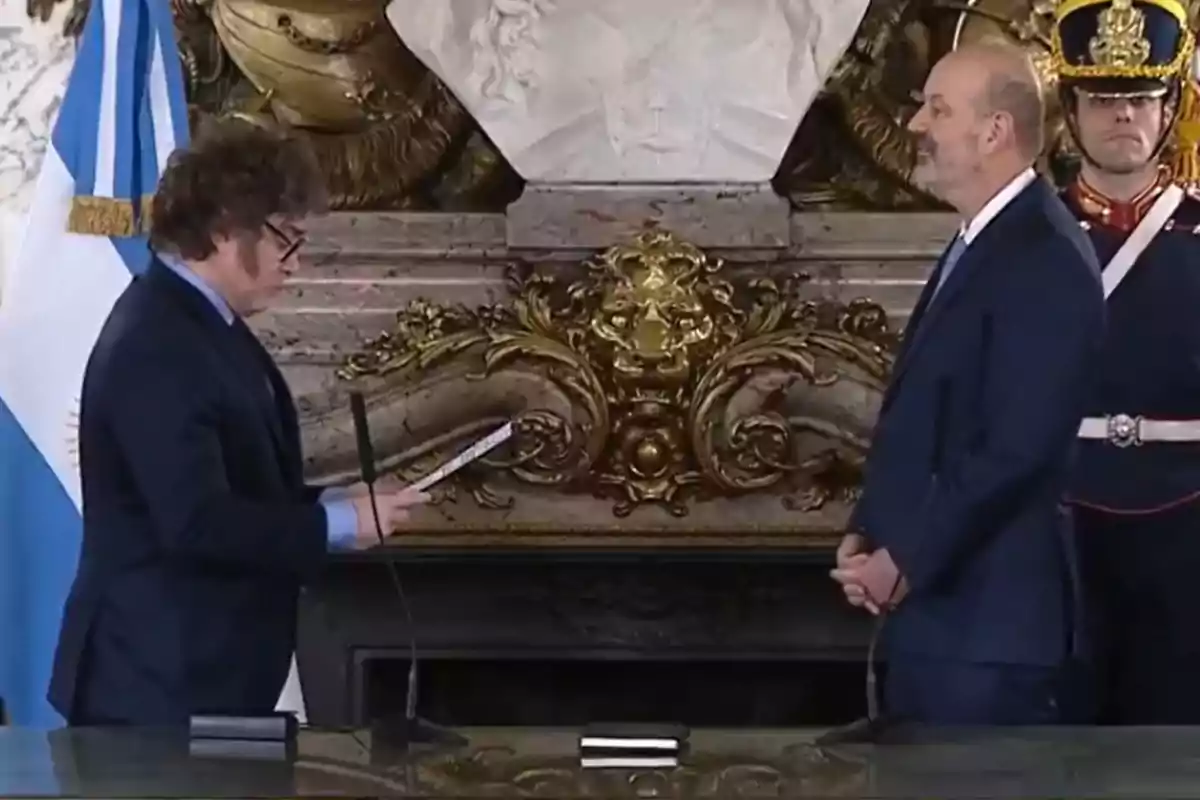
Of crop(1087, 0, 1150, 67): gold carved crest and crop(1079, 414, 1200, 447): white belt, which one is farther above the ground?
crop(1087, 0, 1150, 67): gold carved crest

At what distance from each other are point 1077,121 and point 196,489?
4.16 ft

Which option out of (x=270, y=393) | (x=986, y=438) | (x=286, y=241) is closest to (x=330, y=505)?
(x=270, y=393)

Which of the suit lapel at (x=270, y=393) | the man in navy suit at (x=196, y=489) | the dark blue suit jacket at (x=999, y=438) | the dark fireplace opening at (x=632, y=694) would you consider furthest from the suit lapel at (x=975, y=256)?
the dark fireplace opening at (x=632, y=694)

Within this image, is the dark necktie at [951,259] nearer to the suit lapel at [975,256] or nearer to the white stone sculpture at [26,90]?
the suit lapel at [975,256]

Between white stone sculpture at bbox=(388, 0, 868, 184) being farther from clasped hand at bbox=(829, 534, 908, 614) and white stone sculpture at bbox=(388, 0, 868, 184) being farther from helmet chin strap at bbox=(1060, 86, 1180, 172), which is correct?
clasped hand at bbox=(829, 534, 908, 614)

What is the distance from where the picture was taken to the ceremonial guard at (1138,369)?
2.44 metres

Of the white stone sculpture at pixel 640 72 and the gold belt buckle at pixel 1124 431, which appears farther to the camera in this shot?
the white stone sculpture at pixel 640 72

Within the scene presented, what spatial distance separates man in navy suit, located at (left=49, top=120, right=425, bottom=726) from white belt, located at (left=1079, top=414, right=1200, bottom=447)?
0.91 metres

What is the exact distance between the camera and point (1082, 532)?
251 centimetres

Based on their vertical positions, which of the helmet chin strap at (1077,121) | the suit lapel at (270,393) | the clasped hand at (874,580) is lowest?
the clasped hand at (874,580)

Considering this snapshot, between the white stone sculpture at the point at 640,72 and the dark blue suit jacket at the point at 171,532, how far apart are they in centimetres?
110

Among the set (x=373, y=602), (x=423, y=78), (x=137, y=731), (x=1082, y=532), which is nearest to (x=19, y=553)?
(x=373, y=602)

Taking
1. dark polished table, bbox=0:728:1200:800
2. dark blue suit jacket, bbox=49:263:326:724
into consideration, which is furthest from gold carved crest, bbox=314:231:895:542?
dark polished table, bbox=0:728:1200:800

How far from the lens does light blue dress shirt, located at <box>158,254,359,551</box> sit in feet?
6.64
